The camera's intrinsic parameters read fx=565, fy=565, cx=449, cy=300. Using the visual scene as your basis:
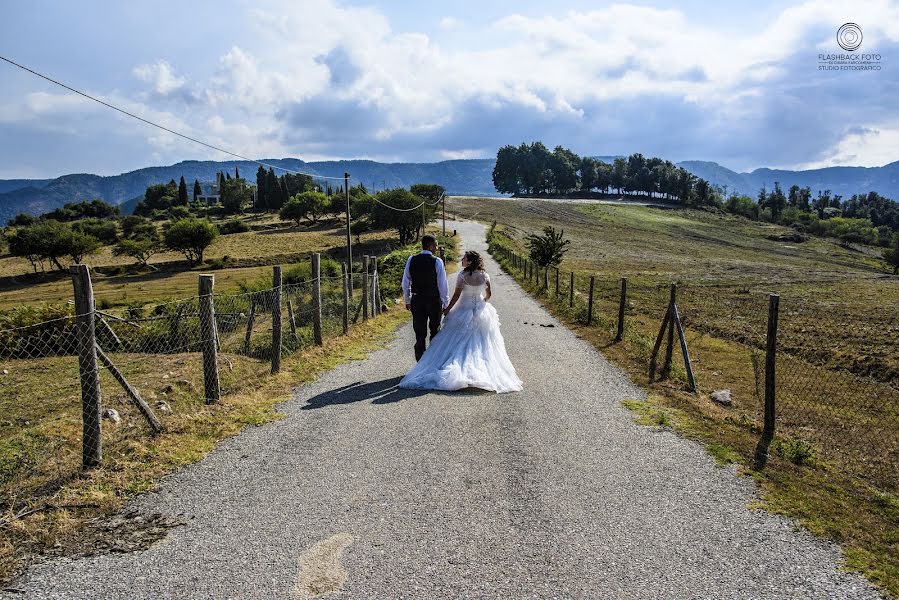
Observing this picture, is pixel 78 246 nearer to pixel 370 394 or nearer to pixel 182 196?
pixel 370 394

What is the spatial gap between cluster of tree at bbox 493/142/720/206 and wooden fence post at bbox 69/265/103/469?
159211 millimetres

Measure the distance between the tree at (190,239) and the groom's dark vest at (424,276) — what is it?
238 ft

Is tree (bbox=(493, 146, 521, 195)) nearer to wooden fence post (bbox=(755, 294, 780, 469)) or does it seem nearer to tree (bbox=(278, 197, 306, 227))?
tree (bbox=(278, 197, 306, 227))

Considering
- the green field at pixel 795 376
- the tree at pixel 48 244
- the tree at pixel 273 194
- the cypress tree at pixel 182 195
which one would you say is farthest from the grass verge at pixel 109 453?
the cypress tree at pixel 182 195

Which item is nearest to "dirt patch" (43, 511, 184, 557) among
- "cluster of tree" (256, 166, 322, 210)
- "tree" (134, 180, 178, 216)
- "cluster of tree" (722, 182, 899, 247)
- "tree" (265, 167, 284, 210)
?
"cluster of tree" (256, 166, 322, 210)

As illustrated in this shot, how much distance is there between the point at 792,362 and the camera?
15312 millimetres

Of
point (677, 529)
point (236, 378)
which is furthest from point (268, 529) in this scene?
point (236, 378)

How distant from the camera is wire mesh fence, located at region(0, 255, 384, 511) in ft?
18.0

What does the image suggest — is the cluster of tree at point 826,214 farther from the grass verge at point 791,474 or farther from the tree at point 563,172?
the grass verge at point 791,474

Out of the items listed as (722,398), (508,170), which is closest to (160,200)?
(508,170)

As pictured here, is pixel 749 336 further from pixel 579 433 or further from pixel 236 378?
pixel 236 378

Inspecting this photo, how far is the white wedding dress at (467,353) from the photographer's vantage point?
830 centimetres

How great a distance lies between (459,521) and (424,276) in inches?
192

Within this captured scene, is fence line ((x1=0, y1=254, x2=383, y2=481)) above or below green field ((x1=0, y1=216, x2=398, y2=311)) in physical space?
above
